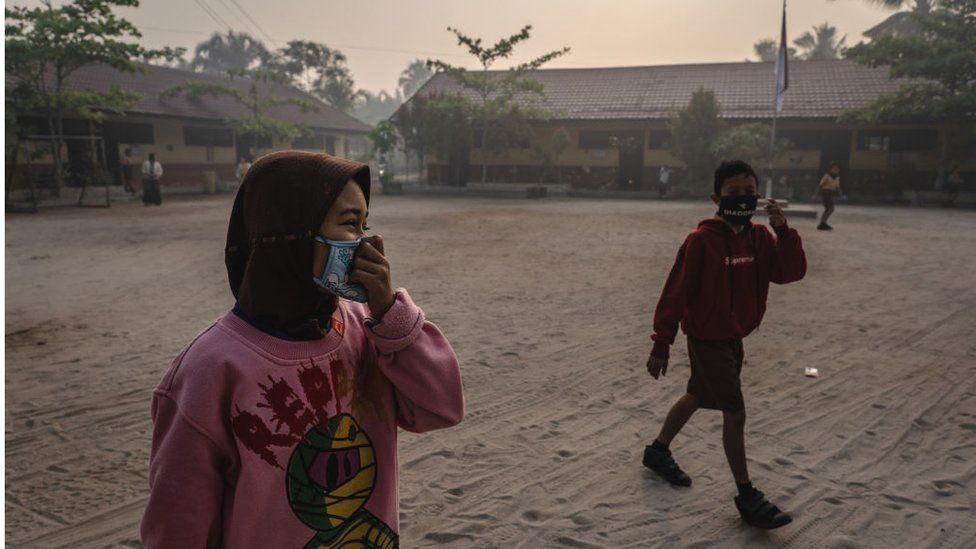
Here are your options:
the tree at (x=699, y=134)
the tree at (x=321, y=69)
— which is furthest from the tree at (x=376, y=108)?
the tree at (x=699, y=134)

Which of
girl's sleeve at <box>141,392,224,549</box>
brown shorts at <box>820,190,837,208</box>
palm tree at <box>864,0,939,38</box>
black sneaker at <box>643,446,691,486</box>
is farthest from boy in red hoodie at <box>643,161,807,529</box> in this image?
palm tree at <box>864,0,939,38</box>

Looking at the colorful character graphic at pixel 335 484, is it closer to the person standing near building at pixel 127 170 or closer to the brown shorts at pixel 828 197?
the brown shorts at pixel 828 197

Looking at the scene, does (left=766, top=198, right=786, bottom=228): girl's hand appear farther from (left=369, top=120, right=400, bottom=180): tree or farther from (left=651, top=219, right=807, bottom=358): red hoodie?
(left=369, top=120, right=400, bottom=180): tree

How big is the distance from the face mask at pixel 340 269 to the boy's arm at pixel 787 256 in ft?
8.24

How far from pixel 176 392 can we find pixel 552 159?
25.8 meters

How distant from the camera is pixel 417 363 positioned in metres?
1.44

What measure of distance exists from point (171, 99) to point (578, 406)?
86.9ft

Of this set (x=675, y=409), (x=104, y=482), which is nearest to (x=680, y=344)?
(x=675, y=409)

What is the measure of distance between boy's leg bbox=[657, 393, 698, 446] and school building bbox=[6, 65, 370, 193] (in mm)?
20395

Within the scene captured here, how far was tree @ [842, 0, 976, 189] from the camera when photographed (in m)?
20.8

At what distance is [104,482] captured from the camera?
343cm

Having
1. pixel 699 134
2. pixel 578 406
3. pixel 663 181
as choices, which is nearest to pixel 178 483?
pixel 578 406

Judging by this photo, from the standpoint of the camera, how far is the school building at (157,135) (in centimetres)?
2102

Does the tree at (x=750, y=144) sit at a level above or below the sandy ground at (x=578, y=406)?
above
